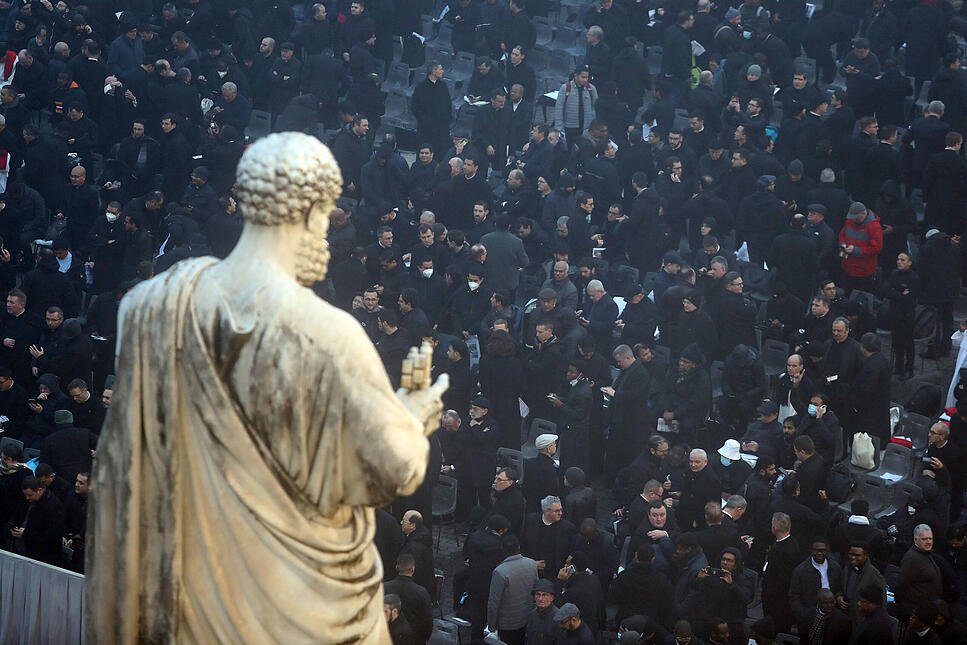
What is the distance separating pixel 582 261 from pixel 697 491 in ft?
14.4

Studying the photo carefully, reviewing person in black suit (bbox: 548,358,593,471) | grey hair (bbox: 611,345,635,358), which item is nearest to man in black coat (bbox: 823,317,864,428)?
grey hair (bbox: 611,345,635,358)

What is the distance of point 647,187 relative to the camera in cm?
1788

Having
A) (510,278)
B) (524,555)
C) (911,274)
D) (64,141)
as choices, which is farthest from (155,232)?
(911,274)

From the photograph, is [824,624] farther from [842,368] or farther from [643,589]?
[842,368]

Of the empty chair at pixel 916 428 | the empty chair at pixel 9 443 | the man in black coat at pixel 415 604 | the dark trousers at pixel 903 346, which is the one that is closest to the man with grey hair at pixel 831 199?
the dark trousers at pixel 903 346

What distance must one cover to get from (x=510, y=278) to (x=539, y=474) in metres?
4.21

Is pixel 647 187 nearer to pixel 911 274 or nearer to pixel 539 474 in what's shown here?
pixel 911 274

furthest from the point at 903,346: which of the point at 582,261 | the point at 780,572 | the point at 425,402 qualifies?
the point at 425,402

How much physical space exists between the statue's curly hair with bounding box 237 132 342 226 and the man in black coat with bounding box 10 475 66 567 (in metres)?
9.05

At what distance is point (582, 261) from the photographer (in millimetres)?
16578

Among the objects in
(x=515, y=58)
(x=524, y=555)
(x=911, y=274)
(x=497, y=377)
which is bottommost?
(x=524, y=555)

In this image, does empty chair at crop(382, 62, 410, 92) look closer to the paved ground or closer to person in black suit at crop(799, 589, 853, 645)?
the paved ground

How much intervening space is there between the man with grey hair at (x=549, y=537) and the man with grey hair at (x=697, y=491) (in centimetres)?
130

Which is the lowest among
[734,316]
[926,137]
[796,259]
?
[734,316]
